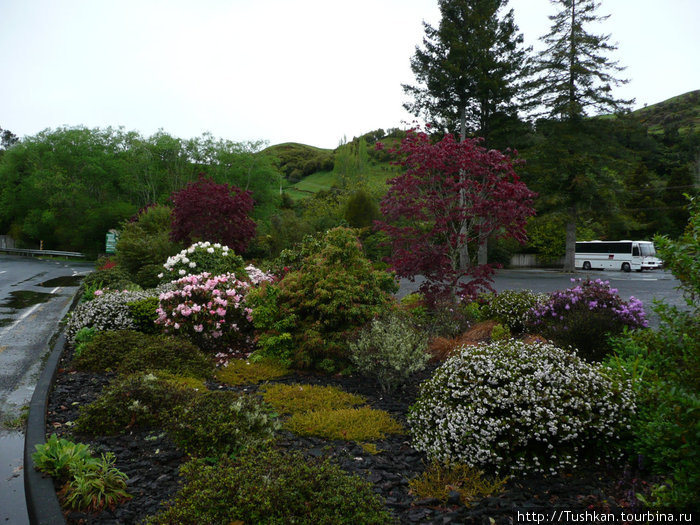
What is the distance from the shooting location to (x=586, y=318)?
6750mm

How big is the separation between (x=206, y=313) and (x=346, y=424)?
4.08m

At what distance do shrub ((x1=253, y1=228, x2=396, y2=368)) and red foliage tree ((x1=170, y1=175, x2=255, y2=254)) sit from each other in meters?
8.27

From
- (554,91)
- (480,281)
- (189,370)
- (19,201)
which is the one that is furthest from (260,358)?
(19,201)

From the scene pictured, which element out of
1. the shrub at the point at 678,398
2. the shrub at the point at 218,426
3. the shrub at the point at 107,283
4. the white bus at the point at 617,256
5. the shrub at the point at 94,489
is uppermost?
the shrub at the point at 678,398

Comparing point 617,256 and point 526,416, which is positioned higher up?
point 526,416

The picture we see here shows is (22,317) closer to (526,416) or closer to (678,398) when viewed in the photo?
(526,416)

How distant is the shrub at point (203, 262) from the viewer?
11477mm

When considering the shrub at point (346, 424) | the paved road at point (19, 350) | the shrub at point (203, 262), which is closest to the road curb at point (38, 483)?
the paved road at point (19, 350)

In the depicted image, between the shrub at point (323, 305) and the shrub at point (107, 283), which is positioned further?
the shrub at point (107, 283)

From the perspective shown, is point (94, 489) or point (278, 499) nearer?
point (278, 499)

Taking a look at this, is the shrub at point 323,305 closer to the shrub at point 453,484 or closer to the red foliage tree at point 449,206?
the red foliage tree at point 449,206

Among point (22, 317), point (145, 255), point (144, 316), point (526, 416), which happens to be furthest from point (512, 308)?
point (145, 255)

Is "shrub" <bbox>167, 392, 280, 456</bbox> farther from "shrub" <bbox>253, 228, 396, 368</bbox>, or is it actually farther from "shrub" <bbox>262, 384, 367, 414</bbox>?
"shrub" <bbox>253, 228, 396, 368</bbox>

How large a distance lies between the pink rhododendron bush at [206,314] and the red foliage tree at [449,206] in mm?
3136
